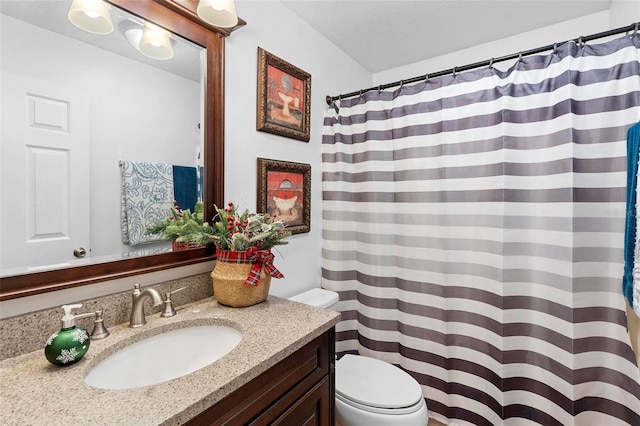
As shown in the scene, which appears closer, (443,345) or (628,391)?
(628,391)

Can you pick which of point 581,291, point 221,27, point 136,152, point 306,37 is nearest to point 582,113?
→ point 581,291

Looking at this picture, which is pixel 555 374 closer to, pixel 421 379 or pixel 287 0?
pixel 421 379

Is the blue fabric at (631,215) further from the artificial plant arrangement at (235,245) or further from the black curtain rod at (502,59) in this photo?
the artificial plant arrangement at (235,245)

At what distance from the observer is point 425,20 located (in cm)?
180

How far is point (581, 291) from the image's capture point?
4.42ft

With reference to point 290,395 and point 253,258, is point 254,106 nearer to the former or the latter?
point 253,258

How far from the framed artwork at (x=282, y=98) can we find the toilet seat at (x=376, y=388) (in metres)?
1.32

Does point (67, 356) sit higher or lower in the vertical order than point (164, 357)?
higher

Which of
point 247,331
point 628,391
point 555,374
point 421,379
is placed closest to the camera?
point 247,331

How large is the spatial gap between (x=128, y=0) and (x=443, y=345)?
216 cm

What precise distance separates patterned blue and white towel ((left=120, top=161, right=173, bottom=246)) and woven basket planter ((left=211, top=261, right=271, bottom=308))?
0.28 m

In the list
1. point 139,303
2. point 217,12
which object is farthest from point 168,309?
point 217,12

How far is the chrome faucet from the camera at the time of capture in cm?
101

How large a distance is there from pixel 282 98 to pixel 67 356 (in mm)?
1445
